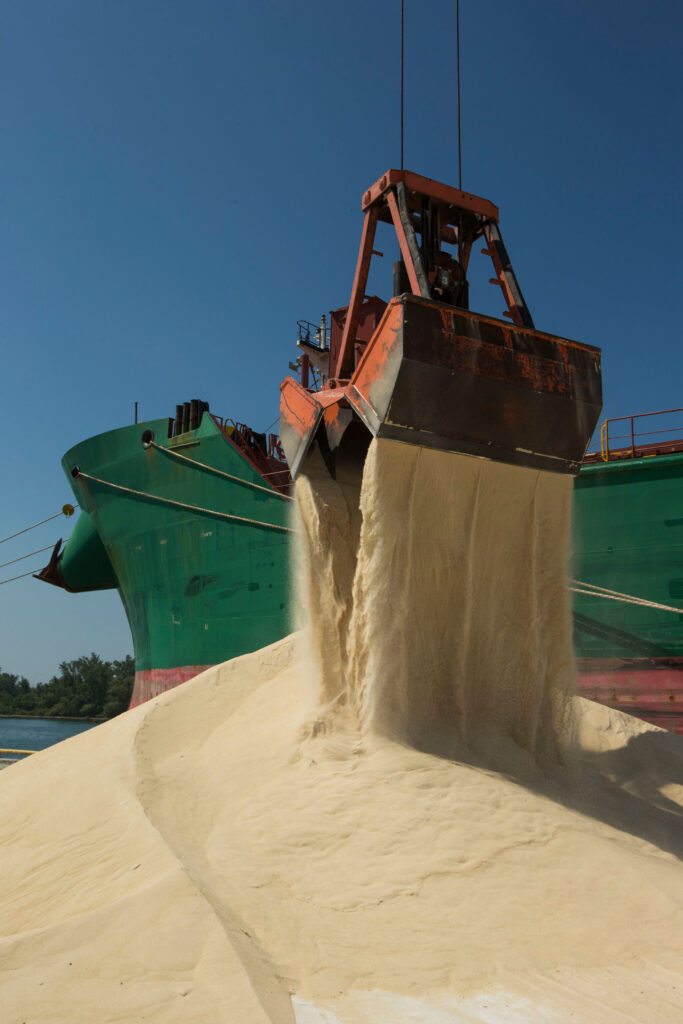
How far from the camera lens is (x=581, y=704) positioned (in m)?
8.63

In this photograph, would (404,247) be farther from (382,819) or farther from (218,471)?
(218,471)

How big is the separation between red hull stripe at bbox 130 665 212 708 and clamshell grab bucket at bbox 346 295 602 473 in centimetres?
1206

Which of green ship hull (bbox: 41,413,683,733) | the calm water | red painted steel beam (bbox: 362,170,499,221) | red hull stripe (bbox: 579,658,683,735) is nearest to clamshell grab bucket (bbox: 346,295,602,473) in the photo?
red painted steel beam (bbox: 362,170,499,221)

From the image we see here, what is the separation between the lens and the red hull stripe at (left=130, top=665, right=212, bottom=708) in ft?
58.4

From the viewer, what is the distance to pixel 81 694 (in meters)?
77.1

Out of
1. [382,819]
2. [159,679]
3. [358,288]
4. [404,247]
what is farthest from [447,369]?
[159,679]

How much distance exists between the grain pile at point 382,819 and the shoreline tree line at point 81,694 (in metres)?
69.8

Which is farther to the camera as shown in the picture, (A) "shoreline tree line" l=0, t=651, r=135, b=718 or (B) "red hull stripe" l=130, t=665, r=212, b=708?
(A) "shoreline tree line" l=0, t=651, r=135, b=718

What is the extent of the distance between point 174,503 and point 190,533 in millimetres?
920

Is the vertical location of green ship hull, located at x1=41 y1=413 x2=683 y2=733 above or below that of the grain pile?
above

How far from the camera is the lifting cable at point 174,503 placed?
15781 millimetres

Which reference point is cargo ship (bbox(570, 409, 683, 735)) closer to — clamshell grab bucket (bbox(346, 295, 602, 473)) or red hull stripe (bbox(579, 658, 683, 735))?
red hull stripe (bbox(579, 658, 683, 735))

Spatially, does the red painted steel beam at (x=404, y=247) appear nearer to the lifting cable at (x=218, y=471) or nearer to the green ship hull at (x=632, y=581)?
the green ship hull at (x=632, y=581)

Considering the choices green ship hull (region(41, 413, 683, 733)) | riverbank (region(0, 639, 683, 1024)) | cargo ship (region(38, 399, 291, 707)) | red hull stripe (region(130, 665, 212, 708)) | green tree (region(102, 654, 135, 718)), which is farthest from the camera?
green tree (region(102, 654, 135, 718))
